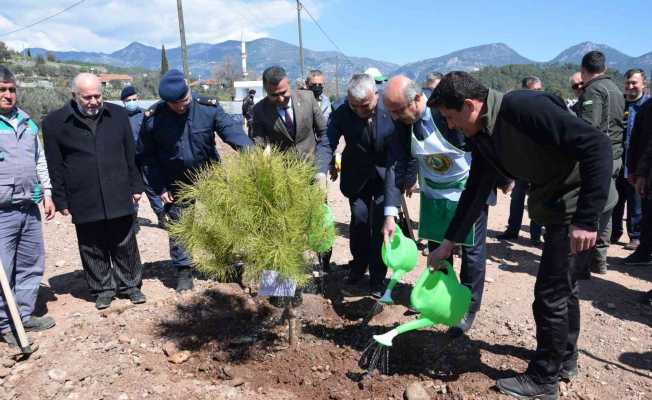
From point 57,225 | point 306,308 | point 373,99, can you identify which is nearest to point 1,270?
point 306,308

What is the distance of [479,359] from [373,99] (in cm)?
190

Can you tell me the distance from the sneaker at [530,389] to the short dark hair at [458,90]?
1.48 metres

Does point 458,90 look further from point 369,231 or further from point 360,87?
point 369,231

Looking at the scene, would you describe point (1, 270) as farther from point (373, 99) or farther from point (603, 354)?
point (603, 354)

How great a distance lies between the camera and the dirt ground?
8.37 feet

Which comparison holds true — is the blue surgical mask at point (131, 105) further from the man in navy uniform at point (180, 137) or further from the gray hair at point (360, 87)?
the gray hair at point (360, 87)

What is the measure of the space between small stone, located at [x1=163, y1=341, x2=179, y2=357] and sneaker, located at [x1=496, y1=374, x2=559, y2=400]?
201 centimetres

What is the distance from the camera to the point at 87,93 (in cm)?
326

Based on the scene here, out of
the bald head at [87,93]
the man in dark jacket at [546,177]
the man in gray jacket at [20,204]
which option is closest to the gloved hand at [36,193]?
the man in gray jacket at [20,204]

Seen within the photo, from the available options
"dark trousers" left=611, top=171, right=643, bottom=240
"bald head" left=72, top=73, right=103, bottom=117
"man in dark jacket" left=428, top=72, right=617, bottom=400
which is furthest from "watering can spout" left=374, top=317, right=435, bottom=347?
"dark trousers" left=611, top=171, right=643, bottom=240

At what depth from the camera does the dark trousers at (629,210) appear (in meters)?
5.23

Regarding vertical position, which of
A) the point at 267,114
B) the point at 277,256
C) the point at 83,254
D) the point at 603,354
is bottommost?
the point at 603,354

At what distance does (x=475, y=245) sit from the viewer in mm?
3133

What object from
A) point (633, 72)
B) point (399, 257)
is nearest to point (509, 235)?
point (633, 72)
